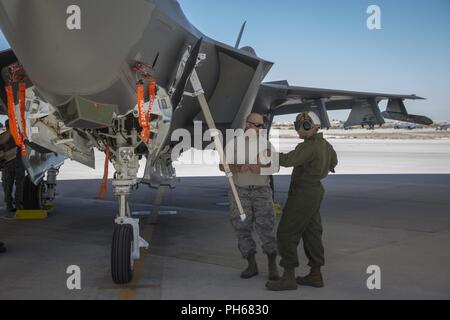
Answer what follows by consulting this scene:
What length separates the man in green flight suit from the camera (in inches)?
212

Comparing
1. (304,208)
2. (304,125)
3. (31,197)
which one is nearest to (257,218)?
(304,208)

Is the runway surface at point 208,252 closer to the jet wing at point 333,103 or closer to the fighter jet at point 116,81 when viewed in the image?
the fighter jet at point 116,81

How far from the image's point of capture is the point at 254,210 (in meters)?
5.75

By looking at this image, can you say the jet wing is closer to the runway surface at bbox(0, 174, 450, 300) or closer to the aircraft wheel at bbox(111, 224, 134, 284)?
the runway surface at bbox(0, 174, 450, 300)

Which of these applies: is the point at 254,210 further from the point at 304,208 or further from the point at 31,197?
the point at 31,197

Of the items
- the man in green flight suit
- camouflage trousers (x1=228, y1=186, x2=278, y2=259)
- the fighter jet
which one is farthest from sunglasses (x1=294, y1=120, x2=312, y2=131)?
the fighter jet

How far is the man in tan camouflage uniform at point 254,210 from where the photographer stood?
5.66m

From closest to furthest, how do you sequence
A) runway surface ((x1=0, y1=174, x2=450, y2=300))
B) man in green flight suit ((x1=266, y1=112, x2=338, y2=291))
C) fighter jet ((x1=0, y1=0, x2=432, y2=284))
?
fighter jet ((x1=0, y1=0, x2=432, y2=284)) < runway surface ((x1=0, y1=174, x2=450, y2=300)) < man in green flight suit ((x1=266, y1=112, x2=338, y2=291))

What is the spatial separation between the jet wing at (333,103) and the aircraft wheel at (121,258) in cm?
651

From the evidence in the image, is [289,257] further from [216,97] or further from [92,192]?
[92,192]
